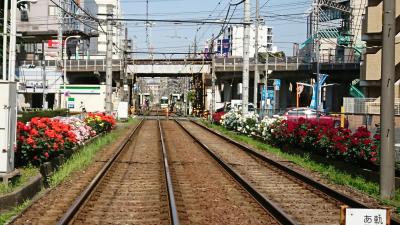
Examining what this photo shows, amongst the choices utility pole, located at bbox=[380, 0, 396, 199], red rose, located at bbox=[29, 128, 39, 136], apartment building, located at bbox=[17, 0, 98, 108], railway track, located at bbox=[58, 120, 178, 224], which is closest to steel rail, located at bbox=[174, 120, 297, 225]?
railway track, located at bbox=[58, 120, 178, 224]

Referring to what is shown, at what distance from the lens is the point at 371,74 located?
32312mm

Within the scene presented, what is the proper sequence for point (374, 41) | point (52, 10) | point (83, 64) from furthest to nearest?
point (52, 10) < point (83, 64) < point (374, 41)

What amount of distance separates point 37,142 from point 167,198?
13.9 feet

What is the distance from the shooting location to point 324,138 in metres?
17.8

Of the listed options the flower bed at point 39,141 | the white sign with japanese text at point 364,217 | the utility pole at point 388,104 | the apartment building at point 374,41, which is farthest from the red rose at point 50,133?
the apartment building at point 374,41

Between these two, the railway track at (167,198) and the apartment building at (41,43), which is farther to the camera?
the apartment building at (41,43)

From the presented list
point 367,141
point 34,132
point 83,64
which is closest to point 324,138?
point 367,141

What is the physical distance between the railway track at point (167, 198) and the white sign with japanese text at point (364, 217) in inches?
141

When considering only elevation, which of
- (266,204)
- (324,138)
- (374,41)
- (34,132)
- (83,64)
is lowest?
(266,204)

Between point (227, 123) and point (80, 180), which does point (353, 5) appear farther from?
point (80, 180)

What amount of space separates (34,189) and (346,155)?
8.24 metres

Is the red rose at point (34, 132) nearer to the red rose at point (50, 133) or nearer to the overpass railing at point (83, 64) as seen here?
the red rose at point (50, 133)

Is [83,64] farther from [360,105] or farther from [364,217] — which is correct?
[364,217]

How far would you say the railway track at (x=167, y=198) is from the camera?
31.2 ft
